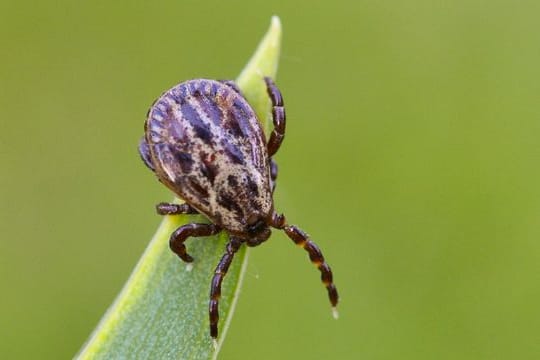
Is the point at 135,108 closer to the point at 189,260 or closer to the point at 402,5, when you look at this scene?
the point at 402,5

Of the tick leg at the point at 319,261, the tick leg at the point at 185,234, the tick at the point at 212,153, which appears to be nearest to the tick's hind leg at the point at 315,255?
the tick leg at the point at 319,261

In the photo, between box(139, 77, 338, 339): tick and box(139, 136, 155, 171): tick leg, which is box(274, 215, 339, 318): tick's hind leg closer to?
box(139, 77, 338, 339): tick

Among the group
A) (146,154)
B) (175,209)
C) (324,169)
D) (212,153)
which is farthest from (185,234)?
(324,169)

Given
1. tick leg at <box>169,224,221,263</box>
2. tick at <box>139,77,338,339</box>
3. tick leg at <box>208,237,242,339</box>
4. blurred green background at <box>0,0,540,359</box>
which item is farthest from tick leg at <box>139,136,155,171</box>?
blurred green background at <box>0,0,540,359</box>

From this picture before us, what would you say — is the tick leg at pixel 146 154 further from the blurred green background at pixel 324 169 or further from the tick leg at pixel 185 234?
the blurred green background at pixel 324 169

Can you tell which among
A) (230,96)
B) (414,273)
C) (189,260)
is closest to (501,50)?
(414,273)
